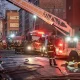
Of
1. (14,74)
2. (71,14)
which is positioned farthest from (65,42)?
(71,14)

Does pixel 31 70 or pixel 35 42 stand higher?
pixel 35 42

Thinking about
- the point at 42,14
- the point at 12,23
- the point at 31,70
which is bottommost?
the point at 31,70

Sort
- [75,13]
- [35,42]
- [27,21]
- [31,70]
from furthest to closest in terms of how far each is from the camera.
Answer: [27,21], [75,13], [35,42], [31,70]

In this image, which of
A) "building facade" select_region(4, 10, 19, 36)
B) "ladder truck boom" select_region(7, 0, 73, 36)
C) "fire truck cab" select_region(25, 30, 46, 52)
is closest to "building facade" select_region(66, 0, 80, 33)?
"fire truck cab" select_region(25, 30, 46, 52)

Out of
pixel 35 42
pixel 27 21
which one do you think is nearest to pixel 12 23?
pixel 27 21

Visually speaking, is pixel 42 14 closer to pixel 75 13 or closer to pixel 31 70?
pixel 31 70

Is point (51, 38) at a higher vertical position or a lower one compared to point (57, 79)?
higher

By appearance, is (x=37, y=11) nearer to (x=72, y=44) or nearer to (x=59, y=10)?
(x=72, y=44)

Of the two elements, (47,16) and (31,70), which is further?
(47,16)

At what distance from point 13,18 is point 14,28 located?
555 centimetres

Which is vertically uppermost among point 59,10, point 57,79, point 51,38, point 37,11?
point 59,10

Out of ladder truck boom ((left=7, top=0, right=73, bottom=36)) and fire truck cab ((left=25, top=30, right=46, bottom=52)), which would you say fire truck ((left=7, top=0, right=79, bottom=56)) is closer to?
ladder truck boom ((left=7, top=0, right=73, bottom=36))

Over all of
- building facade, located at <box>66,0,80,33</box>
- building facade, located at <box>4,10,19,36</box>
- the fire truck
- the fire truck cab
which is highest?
building facade, located at <box>4,10,19,36</box>

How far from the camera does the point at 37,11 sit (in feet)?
94.3
